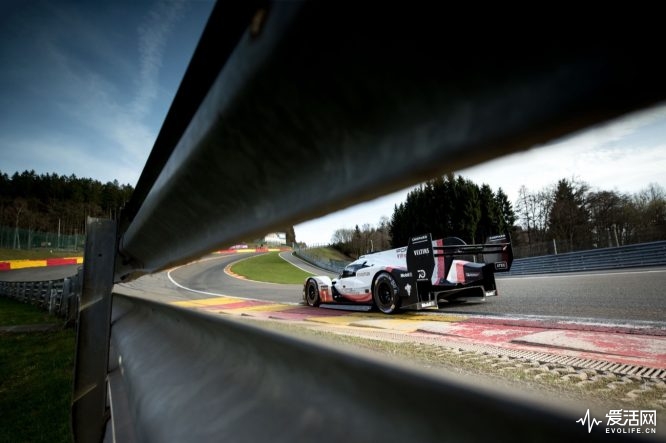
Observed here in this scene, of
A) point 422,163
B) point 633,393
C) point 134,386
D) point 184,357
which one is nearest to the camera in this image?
point 422,163

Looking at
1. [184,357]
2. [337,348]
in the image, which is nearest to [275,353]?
[337,348]

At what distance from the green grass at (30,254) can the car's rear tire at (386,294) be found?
4553 centimetres

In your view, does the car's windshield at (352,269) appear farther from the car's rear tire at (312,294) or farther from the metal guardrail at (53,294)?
the metal guardrail at (53,294)

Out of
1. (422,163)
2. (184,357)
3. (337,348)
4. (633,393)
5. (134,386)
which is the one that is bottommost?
(633,393)

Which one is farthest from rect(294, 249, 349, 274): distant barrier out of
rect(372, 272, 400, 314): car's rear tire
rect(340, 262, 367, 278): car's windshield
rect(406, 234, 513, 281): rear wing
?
rect(406, 234, 513, 281): rear wing

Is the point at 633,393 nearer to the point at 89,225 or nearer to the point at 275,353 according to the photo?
the point at 275,353

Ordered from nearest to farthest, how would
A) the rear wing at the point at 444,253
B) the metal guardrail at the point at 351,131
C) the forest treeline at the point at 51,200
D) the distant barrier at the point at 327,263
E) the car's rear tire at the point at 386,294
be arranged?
the metal guardrail at the point at 351,131
the rear wing at the point at 444,253
the car's rear tire at the point at 386,294
the distant barrier at the point at 327,263
the forest treeline at the point at 51,200

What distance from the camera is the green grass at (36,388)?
123 inches

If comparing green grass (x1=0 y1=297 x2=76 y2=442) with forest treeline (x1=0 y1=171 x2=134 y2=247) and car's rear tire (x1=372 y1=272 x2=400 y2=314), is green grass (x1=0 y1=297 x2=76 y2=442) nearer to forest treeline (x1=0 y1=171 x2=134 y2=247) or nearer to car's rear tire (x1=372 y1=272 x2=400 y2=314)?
car's rear tire (x1=372 y1=272 x2=400 y2=314)

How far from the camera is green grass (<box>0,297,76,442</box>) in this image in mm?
3113

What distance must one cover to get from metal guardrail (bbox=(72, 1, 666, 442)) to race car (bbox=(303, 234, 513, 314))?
19.9 ft

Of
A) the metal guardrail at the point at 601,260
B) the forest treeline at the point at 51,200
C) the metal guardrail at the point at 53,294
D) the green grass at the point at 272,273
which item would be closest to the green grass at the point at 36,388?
the metal guardrail at the point at 53,294

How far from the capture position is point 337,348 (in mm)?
477

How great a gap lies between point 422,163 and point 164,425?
2.75ft
